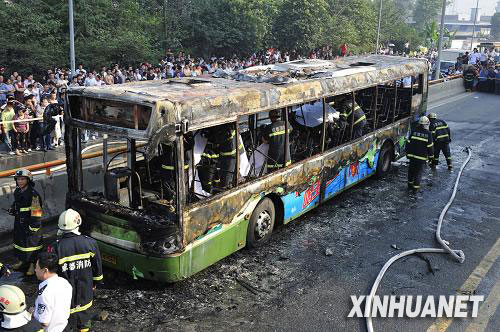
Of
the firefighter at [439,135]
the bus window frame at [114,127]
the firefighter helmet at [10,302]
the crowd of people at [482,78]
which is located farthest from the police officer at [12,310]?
the crowd of people at [482,78]

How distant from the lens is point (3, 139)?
1377cm

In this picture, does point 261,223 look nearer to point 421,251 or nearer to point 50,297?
point 421,251

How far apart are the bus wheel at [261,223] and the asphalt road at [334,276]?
0.19 m

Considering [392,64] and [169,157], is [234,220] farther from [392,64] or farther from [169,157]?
[392,64]

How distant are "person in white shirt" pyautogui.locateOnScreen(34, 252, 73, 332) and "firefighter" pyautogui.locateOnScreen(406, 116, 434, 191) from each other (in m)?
8.65

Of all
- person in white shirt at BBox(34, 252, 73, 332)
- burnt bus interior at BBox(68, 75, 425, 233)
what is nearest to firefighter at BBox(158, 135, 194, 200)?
burnt bus interior at BBox(68, 75, 425, 233)

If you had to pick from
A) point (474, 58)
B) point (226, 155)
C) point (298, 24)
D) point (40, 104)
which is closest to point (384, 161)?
point (226, 155)

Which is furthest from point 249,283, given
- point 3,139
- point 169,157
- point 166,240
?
point 3,139

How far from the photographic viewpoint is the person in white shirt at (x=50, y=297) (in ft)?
15.1

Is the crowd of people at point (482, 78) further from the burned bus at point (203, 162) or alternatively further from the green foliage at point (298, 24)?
the burned bus at point (203, 162)

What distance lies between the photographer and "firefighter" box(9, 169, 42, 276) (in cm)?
730

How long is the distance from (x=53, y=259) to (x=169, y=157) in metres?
2.53

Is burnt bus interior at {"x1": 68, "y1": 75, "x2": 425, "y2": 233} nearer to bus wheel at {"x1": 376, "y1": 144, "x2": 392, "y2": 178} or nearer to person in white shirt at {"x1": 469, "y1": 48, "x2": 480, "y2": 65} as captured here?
bus wheel at {"x1": 376, "y1": 144, "x2": 392, "y2": 178}

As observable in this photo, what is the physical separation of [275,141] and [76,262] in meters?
4.05
